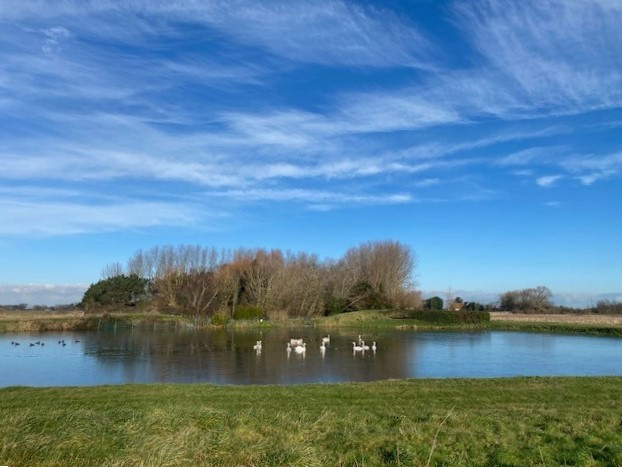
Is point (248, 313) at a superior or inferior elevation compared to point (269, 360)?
superior

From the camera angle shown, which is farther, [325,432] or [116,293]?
[116,293]

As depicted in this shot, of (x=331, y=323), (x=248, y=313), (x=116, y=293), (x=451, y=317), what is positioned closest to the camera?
(x=248, y=313)

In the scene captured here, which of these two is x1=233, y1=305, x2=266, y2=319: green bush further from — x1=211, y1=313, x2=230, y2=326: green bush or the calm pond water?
the calm pond water

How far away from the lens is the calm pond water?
18641 millimetres

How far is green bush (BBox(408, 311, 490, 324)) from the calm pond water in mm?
16691

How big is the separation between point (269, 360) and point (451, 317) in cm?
3297

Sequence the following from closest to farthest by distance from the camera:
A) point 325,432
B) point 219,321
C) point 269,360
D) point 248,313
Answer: point 325,432
point 269,360
point 219,321
point 248,313

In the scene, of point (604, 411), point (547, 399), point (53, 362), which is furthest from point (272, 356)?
point (604, 411)

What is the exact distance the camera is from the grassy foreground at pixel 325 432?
5.32 meters

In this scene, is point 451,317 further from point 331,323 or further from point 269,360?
point 269,360

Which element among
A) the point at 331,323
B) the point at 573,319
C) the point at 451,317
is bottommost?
the point at 331,323

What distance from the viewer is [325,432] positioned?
7.32 metres

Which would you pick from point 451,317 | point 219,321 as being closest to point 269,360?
point 219,321

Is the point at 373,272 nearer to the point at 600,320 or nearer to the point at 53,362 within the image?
the point at 600,320
